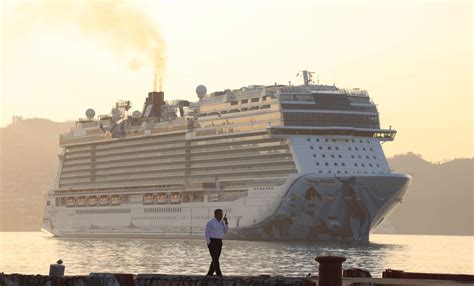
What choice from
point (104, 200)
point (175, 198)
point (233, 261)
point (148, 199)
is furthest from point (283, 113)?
point (233, 261)

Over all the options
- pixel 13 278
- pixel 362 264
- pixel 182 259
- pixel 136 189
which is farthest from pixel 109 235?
pixel 13 278

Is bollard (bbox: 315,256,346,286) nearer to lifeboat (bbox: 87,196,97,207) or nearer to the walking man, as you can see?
the walking man

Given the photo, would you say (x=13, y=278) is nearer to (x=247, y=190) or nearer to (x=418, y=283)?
(x=418, y=283)

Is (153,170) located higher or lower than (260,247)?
higher

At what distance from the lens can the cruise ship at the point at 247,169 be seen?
341 feet

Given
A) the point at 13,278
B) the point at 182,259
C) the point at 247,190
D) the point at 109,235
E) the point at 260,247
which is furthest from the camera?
the point at 109,235

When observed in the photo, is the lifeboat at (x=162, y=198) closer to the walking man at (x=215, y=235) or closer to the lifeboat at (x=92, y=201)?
the lifeboat at (x=92, y=201)

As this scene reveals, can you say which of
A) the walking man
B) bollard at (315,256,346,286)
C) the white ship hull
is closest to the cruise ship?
the white ship hull

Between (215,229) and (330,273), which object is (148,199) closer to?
(215,229)

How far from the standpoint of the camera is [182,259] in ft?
247

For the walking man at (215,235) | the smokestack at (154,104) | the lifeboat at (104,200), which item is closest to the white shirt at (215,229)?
the walking man at (215,235)

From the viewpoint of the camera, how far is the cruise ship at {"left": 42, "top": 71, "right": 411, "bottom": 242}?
4087 inches

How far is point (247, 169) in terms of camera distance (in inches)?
4441

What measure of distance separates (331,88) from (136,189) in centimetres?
2682
